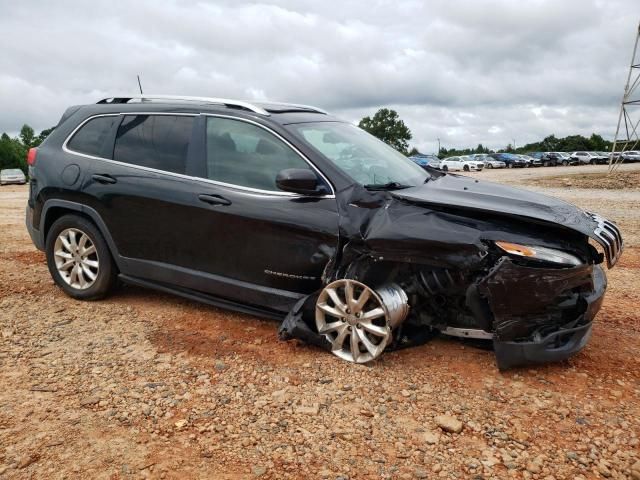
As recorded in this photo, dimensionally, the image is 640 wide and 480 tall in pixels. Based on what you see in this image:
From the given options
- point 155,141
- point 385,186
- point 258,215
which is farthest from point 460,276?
point 155,141

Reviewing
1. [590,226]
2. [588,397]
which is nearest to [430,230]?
[590,226]

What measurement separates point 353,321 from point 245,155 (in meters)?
1.48

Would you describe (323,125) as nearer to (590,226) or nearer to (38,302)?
(590,226)

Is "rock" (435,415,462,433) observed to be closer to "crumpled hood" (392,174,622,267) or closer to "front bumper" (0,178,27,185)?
"crumpled hood" (392,174,622,267)

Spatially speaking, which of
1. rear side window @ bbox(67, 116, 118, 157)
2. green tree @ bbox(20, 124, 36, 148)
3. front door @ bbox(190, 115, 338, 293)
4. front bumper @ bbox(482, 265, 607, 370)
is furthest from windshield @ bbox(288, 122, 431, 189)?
green tree @ bbox(20, 124, 36, 148)

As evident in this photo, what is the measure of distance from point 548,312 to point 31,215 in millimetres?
4474

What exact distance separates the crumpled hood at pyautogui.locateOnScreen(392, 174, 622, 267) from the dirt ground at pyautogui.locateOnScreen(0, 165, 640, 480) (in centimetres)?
85

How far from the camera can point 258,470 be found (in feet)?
8.52

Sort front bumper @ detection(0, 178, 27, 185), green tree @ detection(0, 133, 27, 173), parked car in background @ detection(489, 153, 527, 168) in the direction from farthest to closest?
green tree @ detection(0, 133, 27, 173) < parked car in background @ detection(489, 153, 527, 168) < front bumper @ detection(0, 178, 27, 185)

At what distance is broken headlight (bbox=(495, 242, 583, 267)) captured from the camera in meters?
3.24

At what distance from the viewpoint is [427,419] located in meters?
3.04

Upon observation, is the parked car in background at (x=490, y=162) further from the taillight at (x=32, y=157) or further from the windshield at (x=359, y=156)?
the taillight at (x=32, y=157)

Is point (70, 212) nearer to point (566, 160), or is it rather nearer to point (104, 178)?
point (104, 178)

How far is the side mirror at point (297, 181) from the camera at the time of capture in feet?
12.2
